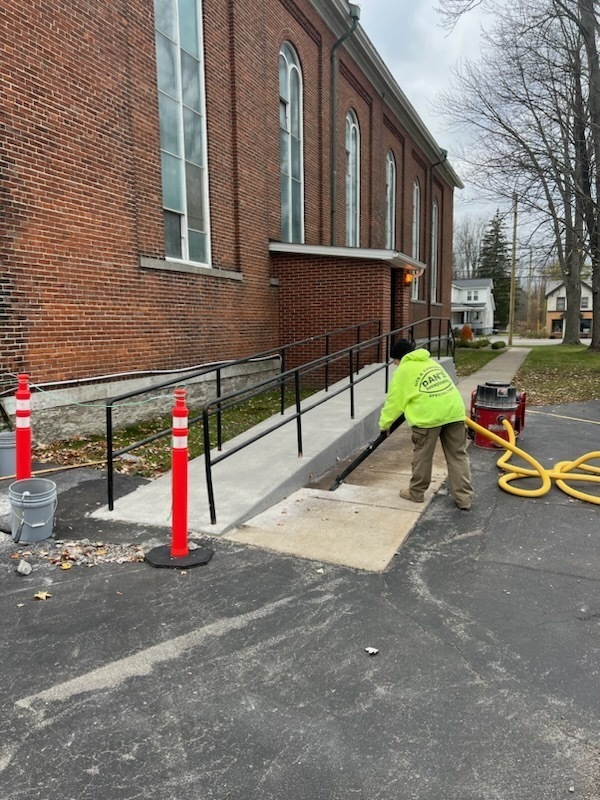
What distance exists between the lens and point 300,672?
2912mm

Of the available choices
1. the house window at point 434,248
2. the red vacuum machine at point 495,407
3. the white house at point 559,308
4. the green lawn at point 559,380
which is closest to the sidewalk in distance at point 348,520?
the red vacuum machine at point 495,407

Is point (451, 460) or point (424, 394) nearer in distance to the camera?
point (424, 394)

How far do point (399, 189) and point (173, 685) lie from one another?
22677mm

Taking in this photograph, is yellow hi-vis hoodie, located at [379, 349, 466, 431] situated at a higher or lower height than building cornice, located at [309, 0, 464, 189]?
lower

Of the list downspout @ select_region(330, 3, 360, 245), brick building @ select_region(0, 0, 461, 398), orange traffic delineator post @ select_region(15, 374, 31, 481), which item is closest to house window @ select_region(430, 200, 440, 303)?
brick building @ select_region(0, 0, 461, 398)

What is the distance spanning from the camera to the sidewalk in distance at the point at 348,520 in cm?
439

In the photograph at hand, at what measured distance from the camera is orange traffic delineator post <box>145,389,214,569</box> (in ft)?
13.4

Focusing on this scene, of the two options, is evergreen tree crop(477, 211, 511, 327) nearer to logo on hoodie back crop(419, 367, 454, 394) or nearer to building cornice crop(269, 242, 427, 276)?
building cornice crop(269, 242, 427, 276)

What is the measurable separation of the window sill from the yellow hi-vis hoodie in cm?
520

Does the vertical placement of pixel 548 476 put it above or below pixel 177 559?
above

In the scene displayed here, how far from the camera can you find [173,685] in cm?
279

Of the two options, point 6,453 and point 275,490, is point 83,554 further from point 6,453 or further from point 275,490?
point 6,453

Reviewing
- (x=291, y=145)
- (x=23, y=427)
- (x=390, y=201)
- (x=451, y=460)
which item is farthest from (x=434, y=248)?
(x=23, y=427)

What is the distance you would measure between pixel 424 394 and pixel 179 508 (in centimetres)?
250
